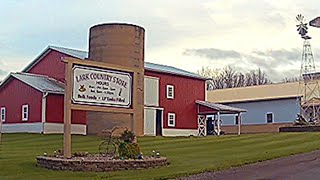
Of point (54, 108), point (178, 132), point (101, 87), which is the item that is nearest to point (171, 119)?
point (178, 132)

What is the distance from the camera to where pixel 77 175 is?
16.8 meters

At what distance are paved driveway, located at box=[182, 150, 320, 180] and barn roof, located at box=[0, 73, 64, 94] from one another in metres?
23.2

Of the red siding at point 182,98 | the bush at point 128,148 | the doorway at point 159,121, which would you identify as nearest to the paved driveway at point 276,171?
the bush at point 128,148

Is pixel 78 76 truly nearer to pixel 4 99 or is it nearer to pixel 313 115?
pixel 4 99

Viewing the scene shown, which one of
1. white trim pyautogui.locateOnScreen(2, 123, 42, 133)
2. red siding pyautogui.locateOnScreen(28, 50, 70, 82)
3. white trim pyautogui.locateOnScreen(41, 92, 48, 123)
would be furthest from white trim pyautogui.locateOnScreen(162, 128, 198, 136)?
white trim pyautogui.locateOnScreen(2, 123, 42, 133)

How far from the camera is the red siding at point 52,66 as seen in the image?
144 ft

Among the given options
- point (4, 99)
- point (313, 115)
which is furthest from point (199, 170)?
point (313, 115)

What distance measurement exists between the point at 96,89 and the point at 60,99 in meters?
20.7

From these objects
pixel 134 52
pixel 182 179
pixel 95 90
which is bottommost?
pixel 182 179

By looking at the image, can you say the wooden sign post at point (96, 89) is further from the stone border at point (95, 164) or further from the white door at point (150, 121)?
the white door at point (150, 121)

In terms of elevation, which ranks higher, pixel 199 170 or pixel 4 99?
pixel 4 99

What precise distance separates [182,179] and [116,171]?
281 cm

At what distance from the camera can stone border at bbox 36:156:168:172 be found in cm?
1777

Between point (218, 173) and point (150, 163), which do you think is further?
point (150, 163)
